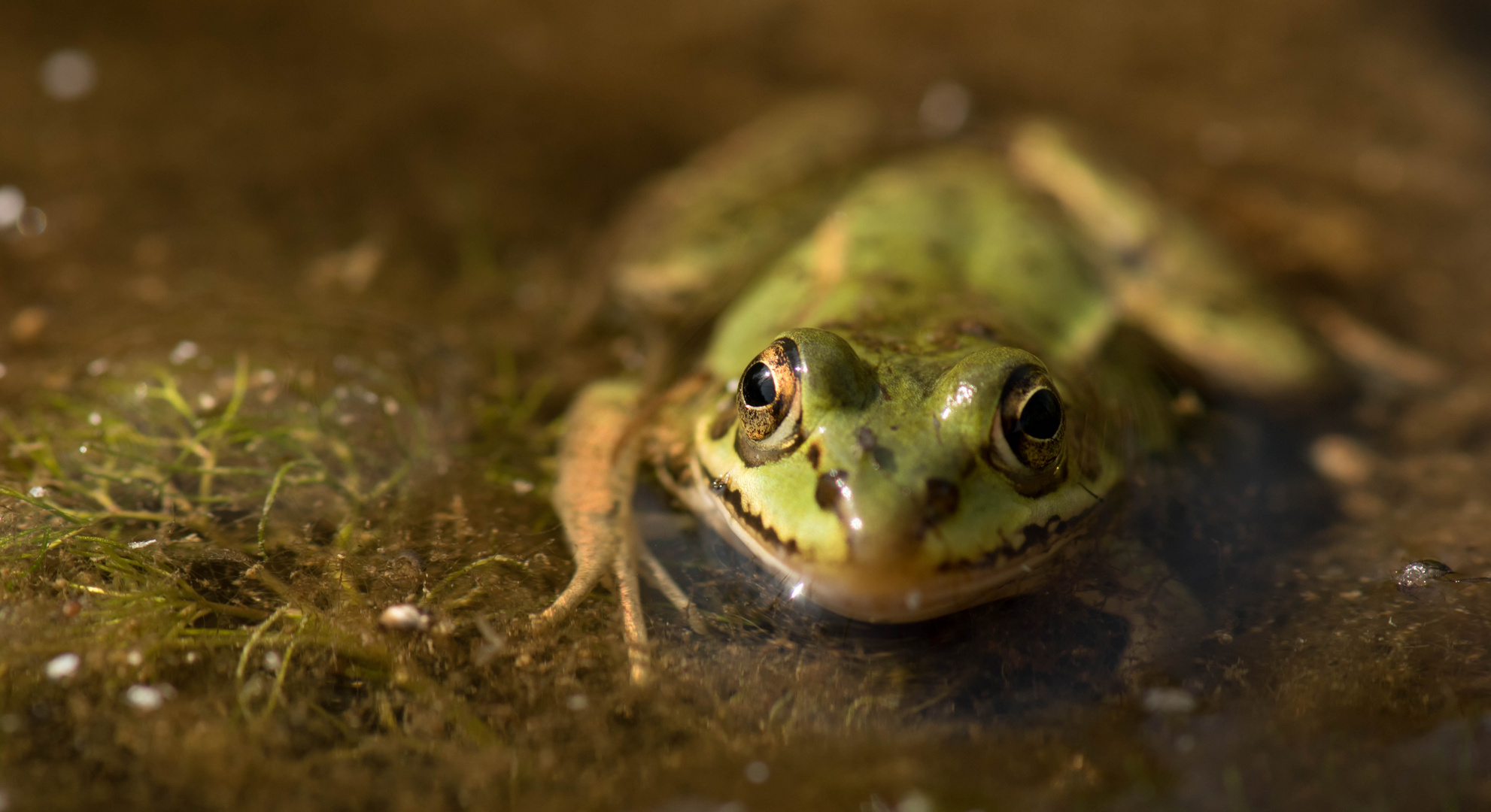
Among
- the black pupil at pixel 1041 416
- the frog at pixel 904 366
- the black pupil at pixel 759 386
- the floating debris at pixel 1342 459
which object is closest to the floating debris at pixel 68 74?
the frog at pixel 904 366

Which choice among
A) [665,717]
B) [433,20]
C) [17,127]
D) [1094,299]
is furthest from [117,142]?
[1094,299]

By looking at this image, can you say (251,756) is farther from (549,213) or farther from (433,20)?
(433,20)

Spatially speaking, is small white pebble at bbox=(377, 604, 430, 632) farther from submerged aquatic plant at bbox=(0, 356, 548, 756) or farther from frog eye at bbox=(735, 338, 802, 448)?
frog eye at bbox=(735, 338, 802, 448)

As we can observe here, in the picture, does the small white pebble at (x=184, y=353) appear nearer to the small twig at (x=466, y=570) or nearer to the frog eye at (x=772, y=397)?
the small twig at (x=466, y=570)

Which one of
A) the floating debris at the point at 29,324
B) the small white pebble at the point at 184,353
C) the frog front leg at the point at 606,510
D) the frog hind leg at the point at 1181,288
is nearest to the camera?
the frog front leg at the point at 606,510

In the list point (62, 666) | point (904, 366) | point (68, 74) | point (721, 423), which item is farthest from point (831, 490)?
point (68, 74)
